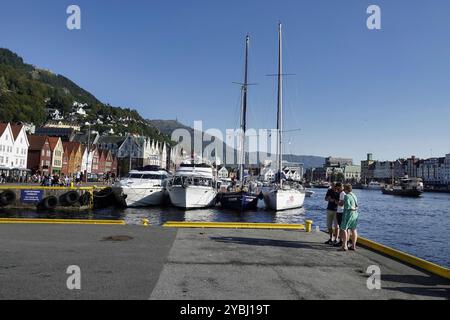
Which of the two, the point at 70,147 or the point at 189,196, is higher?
the point at 70,147

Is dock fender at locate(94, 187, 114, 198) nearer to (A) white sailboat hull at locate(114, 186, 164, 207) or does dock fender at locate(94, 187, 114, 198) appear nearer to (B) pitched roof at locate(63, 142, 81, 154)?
(A) white sailboat hull at locate(114, 186, 164, 207)

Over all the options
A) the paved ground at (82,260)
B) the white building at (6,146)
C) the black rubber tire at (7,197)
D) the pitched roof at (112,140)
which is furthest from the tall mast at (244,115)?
the pitched roof at (112,140)

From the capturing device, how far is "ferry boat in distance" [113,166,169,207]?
43.6m

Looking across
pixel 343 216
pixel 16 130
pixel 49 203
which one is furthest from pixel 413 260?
pixel 16 130

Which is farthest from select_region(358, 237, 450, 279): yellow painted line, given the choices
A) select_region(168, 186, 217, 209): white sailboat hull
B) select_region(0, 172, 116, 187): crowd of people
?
select_region(0, 172, 116, 187): crowd of people

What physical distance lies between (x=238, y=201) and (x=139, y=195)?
10.6 meters

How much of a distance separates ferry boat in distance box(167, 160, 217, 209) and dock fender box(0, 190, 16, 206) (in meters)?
15.3

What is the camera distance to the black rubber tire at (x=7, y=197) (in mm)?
39719

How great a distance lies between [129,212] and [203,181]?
973 cm

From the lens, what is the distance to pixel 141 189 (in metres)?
43.7

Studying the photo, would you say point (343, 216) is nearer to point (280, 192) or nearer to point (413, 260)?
point (413, 260)

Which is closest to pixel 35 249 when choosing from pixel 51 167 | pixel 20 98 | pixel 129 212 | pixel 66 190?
pixel 129 212

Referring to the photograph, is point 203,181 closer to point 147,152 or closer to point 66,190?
point 66,190
